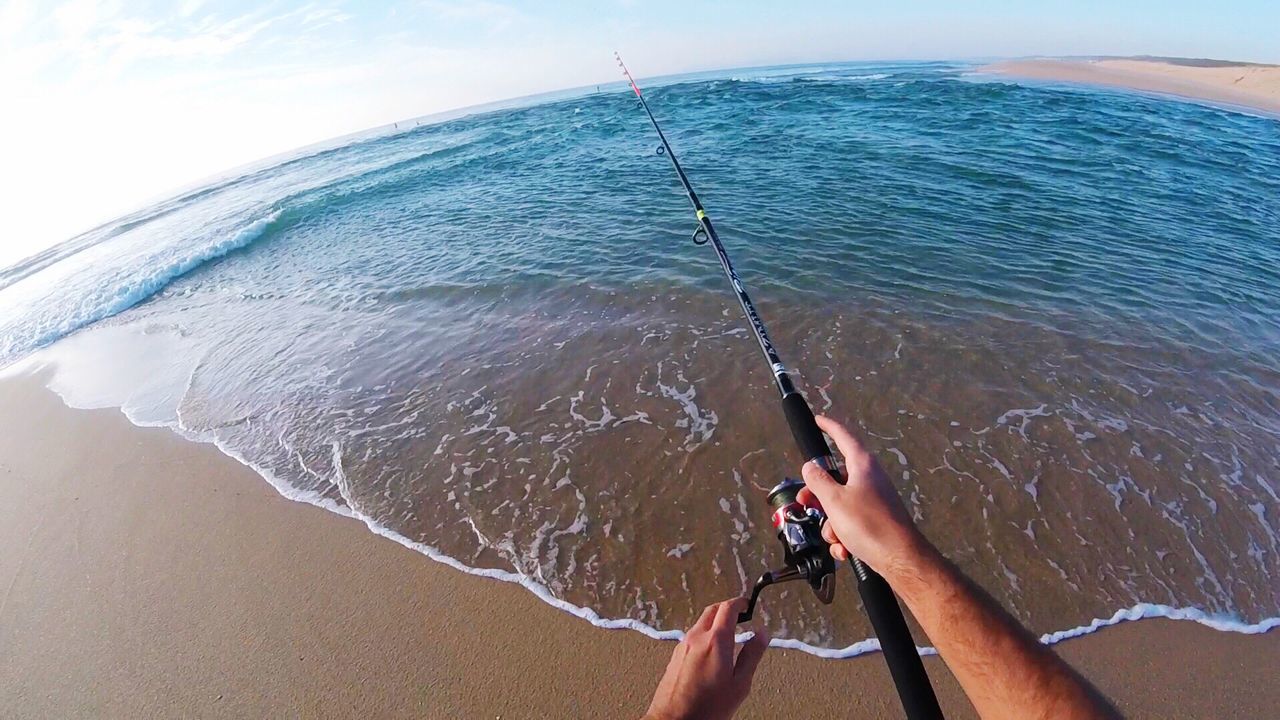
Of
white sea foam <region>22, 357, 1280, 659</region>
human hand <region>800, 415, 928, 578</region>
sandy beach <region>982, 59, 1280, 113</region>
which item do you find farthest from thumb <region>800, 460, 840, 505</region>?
sandy beach <region>982, 59, 1280, 113</region>

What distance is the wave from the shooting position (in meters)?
10.7

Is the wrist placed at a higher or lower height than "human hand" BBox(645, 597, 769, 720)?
higher

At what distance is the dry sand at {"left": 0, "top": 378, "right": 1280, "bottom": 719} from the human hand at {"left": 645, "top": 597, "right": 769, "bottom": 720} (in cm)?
152

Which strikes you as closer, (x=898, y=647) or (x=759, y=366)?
(x=898, y=647)

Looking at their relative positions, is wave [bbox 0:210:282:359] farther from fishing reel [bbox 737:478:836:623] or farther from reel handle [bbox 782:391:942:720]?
reel handle [bbox 782:391:942:720]

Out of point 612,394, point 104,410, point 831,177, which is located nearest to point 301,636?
point 612,394

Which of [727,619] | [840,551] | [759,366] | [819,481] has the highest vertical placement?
[819,481]

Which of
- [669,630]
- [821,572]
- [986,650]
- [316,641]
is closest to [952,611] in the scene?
[986,650]

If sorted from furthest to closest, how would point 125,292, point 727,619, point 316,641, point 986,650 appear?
point 125,292 < point 316,641 < point 727,619 < point 986,650

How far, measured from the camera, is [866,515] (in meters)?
1.63

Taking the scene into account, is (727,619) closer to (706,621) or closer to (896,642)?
(706,621)

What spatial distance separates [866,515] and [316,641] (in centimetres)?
399

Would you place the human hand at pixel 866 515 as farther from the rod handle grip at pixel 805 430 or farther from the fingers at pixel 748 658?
the fingers at pixel 748 658

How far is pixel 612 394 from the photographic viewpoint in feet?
19.2
